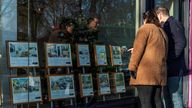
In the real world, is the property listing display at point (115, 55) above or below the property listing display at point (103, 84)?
above

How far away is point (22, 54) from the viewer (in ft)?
21.4

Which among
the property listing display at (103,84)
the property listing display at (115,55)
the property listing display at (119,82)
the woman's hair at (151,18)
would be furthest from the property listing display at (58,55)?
the woman's hair at (151,18)

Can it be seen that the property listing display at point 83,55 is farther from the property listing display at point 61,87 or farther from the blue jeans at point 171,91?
the blue jeans at point 171,91

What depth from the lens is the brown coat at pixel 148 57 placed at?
6.16m

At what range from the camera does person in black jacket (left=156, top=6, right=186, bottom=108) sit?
262 inches

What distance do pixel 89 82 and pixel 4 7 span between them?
1865 mm

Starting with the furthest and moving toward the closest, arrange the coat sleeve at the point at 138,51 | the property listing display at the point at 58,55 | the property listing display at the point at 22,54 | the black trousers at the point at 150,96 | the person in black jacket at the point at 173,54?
the property listing display at the point at 58,55
the person in black jacket at the point at 173,54
the property listing display at the point at 22,54
the black trousers at the point at 150,96
the coat sleeve at the point at 138,51

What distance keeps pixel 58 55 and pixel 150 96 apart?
149 centimetres

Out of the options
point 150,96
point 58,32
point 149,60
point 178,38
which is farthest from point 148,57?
point 58,32

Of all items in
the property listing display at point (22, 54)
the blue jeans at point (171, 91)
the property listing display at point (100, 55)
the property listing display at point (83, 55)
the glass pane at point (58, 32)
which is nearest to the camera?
the property listing display at point (22, 54)

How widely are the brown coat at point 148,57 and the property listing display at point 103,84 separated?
58.7 inches

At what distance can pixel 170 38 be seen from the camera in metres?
6.73

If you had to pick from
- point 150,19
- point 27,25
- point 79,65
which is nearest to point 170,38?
point 150,19

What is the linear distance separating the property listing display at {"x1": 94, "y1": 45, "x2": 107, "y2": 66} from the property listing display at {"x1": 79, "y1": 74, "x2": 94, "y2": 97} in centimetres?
29
